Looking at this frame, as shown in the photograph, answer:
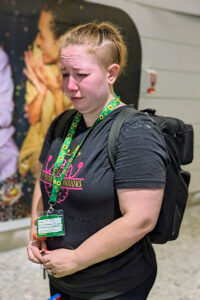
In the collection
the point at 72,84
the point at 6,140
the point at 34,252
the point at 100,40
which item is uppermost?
the point at 100,40

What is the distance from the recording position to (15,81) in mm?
2414

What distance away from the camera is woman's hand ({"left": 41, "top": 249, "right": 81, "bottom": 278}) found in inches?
36.3

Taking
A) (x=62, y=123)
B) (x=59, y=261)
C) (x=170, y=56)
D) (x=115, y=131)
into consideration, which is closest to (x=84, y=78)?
(x=115, y=131)

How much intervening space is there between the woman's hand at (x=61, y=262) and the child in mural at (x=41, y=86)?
1.67 m

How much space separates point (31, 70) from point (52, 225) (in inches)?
68.2

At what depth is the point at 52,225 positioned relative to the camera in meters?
1.01

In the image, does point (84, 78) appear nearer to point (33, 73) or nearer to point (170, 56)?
point (33, 73)

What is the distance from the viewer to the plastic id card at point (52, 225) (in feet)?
3.28

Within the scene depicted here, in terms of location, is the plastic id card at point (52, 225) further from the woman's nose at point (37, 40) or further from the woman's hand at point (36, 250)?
the woman's nose at point (37, 40)

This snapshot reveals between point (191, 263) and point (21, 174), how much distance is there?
157 centimetres

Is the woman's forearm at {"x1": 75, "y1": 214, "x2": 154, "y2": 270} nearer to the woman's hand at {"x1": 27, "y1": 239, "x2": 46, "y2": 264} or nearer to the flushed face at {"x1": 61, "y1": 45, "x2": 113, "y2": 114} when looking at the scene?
the woman's hand at {"x1": 27, "y1": 239, "x2": 46, "y2": 264}

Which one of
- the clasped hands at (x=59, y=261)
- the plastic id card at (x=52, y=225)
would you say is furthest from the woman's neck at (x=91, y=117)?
the clasped hands at (x=59, y=261)

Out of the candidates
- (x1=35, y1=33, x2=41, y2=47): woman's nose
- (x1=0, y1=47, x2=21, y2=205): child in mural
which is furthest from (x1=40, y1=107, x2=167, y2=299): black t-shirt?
(x1=35, y1=33, x2=41, y2=47): woman's nose

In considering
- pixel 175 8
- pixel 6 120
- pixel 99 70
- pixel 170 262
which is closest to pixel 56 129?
pixel 99 70
